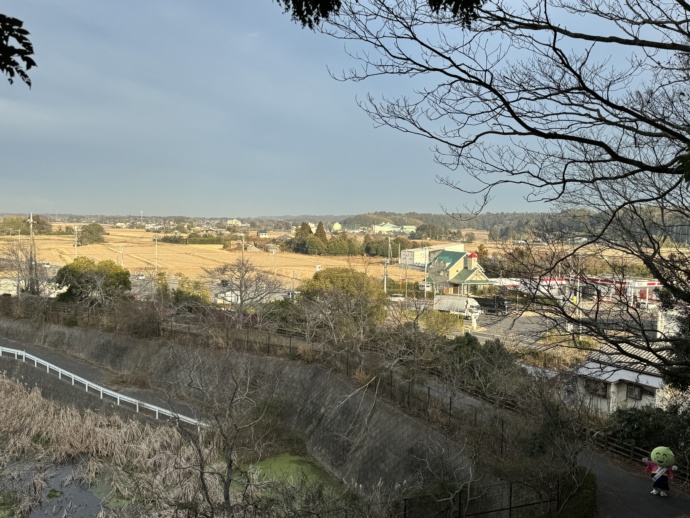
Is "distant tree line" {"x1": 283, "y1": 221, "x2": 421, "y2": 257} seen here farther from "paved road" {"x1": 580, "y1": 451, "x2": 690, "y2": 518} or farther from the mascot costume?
the mascot costume

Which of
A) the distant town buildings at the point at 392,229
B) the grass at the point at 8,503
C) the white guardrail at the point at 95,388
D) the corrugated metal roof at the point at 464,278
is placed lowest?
the grass at the point at 8,503

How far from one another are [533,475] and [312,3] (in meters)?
7.63

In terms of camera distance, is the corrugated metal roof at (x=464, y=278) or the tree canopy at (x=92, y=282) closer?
the tree canopy at (x=92, y=282)

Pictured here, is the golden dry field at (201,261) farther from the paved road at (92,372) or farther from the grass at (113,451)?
the grass at (113,451)

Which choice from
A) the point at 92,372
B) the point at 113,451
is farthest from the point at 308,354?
the point at 92,372

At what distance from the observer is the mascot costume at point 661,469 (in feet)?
31.2

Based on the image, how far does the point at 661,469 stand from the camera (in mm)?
9609

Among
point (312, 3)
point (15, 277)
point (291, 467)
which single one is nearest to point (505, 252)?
point (312, 3)

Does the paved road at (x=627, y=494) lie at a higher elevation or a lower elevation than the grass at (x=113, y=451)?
higher

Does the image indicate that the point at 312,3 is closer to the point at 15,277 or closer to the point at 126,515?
the point at 126,515

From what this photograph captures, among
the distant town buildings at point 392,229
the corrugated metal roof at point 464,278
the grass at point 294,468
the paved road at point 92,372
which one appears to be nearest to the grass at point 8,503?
the paved road at point 92,372

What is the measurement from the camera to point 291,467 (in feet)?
47.2

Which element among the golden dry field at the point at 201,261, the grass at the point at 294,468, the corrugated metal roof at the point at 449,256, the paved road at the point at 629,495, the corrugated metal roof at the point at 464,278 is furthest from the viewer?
the golden dry field at the point at 201,261

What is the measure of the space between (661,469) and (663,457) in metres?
0.25
